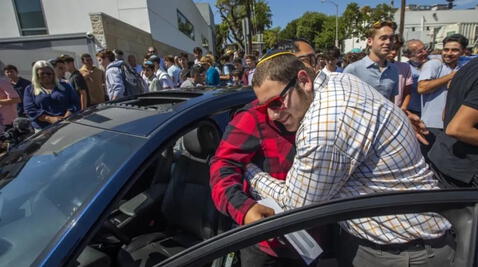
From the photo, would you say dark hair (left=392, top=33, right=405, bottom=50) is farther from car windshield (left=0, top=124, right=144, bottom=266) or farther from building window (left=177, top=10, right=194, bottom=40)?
building window (left=177, top=10, right=194, bottom=40)

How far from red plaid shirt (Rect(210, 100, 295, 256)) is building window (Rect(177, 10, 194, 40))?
2819 cm

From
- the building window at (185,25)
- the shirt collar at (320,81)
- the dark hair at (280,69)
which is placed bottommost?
the shirt collar at (320,81)

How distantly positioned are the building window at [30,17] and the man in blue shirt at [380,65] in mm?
16409

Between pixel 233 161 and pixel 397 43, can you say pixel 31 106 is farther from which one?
pixel 397 43

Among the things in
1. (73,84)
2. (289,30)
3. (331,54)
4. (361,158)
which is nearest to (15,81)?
(73,84)

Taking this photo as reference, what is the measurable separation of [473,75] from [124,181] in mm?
2046

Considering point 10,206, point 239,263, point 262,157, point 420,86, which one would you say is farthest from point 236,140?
point 420,86

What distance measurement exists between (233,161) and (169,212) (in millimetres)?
957

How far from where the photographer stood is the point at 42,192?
56.2 inches

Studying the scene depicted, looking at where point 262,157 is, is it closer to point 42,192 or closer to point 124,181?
point 124,181

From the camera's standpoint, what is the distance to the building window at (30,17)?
14.6 metres

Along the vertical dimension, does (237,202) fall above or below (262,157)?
below

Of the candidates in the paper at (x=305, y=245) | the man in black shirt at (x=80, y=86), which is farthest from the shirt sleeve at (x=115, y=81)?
the paper at (x=305, y=245)

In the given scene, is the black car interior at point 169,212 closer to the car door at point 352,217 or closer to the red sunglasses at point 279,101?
the red sunglasses at point 279,101
